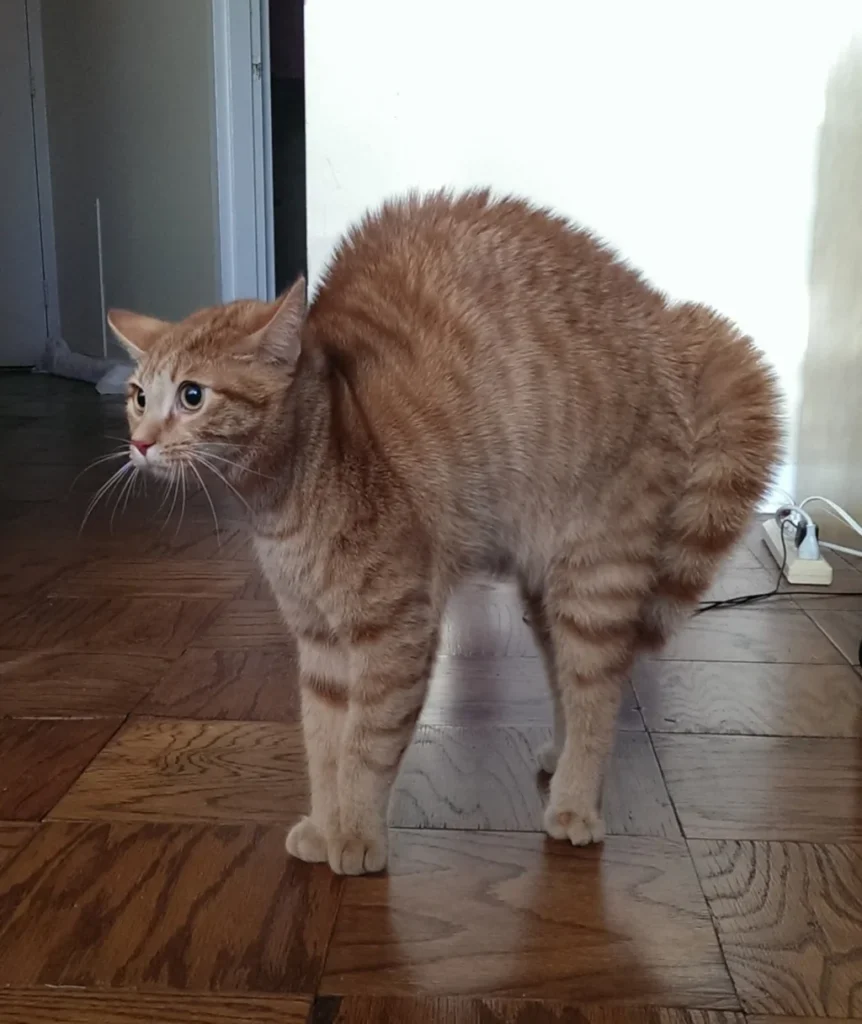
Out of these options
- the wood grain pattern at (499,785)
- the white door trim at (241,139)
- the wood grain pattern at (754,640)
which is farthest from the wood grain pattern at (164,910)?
the white door trim at (241,139)

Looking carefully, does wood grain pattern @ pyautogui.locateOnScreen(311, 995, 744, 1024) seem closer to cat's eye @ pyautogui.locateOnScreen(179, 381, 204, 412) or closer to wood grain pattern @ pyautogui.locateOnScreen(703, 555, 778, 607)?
cat's eye @ pyautogui.locateOnScreen(179, 381, 204, 412)

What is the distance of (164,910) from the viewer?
831 millimetres

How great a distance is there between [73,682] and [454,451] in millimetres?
634

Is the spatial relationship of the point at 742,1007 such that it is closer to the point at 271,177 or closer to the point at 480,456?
the point at 480,456

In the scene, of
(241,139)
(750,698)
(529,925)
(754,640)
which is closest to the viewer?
(529,925)

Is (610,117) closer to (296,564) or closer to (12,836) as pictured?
(296,564)

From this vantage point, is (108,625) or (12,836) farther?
(108,625)

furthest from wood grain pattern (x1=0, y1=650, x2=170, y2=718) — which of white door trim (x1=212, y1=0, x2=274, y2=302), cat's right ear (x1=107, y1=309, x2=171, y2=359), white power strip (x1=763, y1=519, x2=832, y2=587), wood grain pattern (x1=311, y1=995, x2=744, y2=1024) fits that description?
white door trim (x1=212, y1=0, x2=274, y2=302)

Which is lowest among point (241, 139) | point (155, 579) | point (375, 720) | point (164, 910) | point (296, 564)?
point (155, 579)

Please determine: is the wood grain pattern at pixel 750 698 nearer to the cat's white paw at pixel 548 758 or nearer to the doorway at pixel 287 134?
the cat's white paw at pixel 548 758

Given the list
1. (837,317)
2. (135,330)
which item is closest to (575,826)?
(135,330)

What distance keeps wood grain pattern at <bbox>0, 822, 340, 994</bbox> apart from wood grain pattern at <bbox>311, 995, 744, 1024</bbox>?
0.04 metres

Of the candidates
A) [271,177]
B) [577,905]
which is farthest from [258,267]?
[577,905]

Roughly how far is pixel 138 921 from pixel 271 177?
8.82ft
